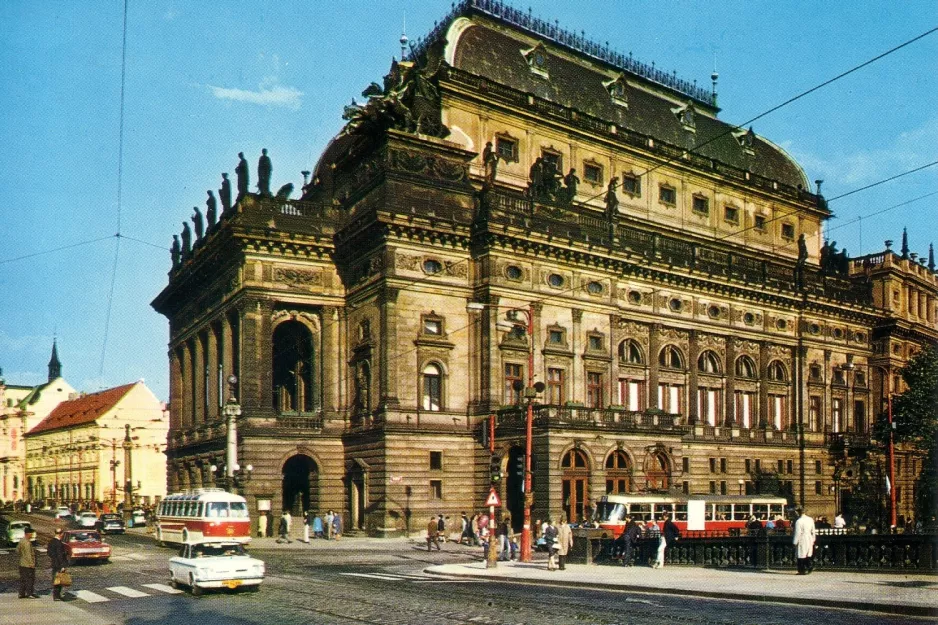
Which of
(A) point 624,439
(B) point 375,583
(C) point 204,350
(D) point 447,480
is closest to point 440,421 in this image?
(D) point 447,480

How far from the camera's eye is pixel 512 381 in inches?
2170

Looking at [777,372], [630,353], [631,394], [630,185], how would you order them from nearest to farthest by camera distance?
[631,394] < [630,353] < [630,185] < [777,372]

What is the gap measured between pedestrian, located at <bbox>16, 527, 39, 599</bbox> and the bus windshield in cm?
2600

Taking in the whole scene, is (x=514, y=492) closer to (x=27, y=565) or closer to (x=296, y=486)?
→ (x=296, y=486)

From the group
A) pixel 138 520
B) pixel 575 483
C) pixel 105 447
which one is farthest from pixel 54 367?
pixel 575 483

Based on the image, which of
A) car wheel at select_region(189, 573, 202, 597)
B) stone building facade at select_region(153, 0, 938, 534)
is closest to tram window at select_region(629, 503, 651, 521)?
stone building facade at select_region(153, 0, 938, 534)

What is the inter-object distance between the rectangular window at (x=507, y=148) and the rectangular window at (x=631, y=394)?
15725 millimetres

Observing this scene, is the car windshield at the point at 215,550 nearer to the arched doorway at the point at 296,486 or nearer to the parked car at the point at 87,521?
the arched doorway at the point at 296,486

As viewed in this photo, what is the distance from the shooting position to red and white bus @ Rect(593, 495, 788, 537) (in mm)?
45719

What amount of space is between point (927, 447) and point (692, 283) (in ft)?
57.9

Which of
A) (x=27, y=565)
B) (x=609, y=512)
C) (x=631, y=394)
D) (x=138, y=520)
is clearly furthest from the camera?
(x=138, y=520)

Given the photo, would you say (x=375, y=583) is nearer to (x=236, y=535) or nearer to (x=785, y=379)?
(x=236, y=535)

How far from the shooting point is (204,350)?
6638 cm

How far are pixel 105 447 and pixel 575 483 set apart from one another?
3409 inches
